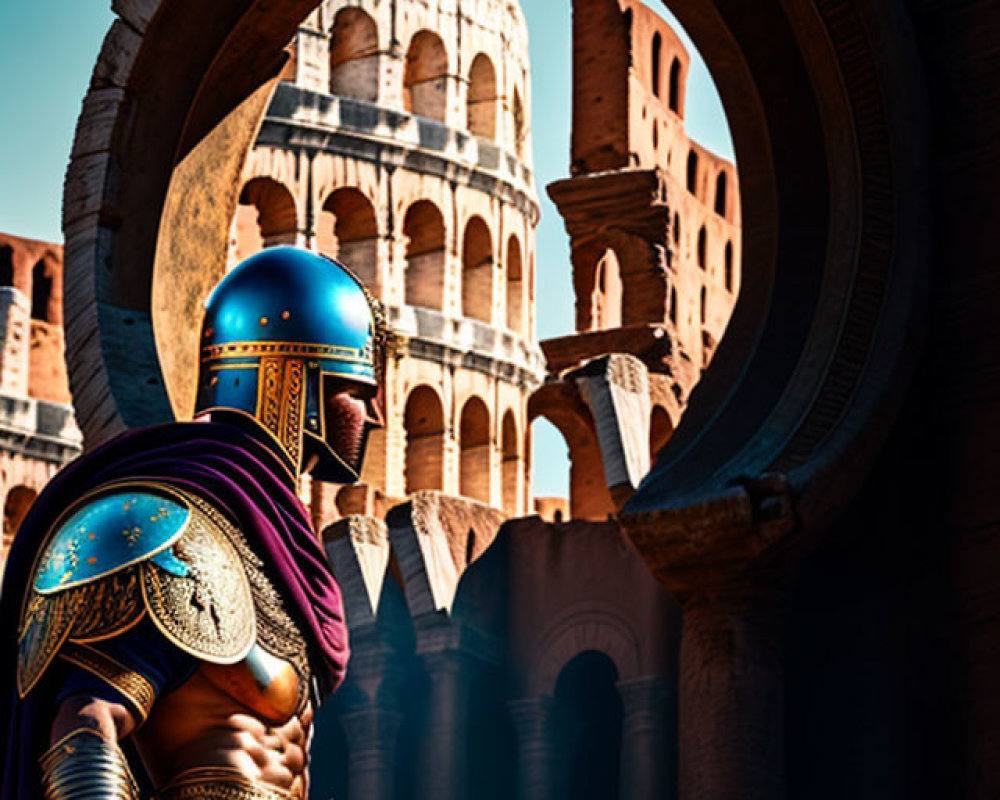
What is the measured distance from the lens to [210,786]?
5504mm

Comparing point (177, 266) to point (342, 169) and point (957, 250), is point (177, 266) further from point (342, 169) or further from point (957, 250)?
point (342, 169)

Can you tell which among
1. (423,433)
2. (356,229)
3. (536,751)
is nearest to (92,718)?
(536,751)

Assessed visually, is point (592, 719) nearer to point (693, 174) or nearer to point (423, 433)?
point (693, 174)

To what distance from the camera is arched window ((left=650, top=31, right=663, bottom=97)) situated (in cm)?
3052

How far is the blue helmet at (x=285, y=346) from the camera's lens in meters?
6.12

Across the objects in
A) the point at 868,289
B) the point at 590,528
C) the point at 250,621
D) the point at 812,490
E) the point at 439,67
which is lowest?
the point at 250,621

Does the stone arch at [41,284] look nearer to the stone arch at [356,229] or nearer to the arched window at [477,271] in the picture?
the stone arch at [356,229]

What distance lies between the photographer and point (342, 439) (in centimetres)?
633

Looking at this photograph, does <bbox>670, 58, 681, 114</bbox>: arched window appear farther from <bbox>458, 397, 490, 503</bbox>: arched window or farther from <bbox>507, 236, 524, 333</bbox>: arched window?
<bbox>507, 236, 524, 333</bbox>: arched window

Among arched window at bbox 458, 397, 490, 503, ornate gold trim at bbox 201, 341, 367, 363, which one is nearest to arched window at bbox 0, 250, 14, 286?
arched window at bbox 458, 397, 490, 503

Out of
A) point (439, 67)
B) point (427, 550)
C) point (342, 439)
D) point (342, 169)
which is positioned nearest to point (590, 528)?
point (427, 550)

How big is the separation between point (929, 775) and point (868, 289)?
6.49 feet

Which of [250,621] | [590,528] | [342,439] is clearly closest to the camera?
[250,621]

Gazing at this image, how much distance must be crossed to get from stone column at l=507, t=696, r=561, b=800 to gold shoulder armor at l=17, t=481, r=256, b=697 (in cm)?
1462
